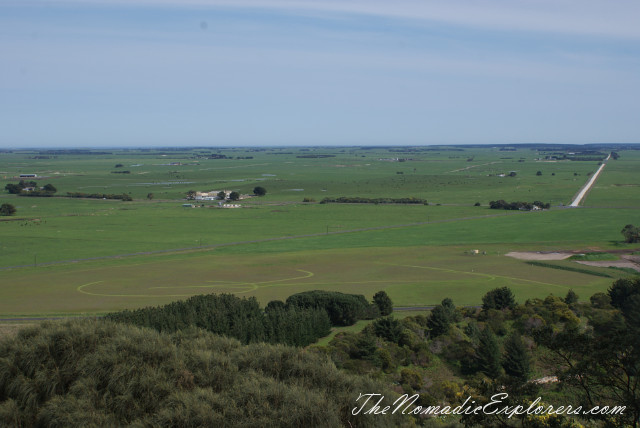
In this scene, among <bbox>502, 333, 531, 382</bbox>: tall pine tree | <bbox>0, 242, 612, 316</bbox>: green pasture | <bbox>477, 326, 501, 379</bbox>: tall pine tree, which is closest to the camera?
<bbox>502, 333, 531, 382</bbox>: tall pine tree

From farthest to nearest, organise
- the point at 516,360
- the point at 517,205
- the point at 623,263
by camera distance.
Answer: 1. the point at 517,205
2. the point at 623,263
3. the point at 516,360

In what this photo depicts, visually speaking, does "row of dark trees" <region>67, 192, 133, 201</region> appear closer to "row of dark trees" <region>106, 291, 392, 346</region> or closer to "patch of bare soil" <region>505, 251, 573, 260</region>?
"patch of bare soil" <region>505, 251, 573, 260</region>

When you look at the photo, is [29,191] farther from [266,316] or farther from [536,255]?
[266,316]

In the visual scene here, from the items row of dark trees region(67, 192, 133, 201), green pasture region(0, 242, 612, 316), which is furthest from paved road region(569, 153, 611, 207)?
row of dark trees region(67, 192, 133, 201)

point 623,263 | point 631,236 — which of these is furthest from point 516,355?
point 631,236

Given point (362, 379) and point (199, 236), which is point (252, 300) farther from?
point (199, 236)

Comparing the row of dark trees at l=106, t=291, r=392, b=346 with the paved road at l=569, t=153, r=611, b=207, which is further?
the paved road at l=569, t=153, r=611, b=207
